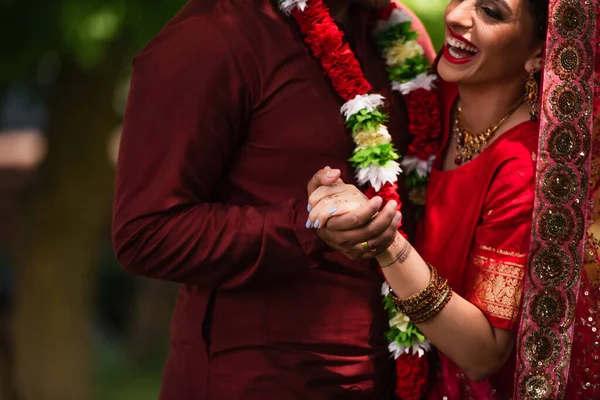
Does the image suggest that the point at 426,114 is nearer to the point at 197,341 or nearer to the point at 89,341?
the point at 197,341

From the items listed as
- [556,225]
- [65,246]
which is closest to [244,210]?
[556,225]

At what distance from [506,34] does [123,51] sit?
10.1 ft

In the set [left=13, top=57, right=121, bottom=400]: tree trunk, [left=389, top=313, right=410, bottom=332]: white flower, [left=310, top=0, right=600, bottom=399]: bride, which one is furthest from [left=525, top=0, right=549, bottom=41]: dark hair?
[left=13, top=57, right=121, bottom=400]: tree trunk

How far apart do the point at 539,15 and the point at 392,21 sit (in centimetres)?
48

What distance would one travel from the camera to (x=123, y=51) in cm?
514

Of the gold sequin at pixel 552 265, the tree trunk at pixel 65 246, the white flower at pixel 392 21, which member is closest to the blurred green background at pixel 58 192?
the tree trunk at pixel 65 246

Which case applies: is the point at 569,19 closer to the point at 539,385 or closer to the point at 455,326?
the point at 455,326

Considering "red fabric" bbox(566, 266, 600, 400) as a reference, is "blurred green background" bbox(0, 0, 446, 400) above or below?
below

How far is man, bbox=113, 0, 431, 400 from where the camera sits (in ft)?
7.75

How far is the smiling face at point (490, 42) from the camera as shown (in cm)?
241

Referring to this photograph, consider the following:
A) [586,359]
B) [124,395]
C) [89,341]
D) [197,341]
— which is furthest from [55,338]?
[586,359]

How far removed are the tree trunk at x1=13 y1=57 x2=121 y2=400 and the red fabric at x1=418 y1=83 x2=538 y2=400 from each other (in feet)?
12.3

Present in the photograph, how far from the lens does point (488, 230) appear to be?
2348 millimetres

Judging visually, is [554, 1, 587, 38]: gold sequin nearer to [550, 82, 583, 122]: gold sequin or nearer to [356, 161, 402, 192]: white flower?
[550, 82, 583, 122]: gold sequin
